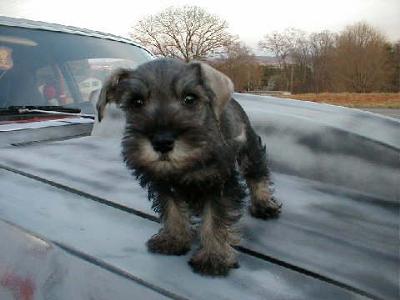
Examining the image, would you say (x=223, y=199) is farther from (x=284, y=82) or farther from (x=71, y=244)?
(x=284, y=82)

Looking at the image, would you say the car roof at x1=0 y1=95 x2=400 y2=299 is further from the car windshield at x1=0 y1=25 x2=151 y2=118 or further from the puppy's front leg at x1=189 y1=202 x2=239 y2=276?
the car windshield at x1=0 y1=25 x2=151 y2=118

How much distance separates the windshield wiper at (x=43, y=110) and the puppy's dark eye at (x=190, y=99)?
5.48 feet

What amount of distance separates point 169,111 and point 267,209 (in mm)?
511

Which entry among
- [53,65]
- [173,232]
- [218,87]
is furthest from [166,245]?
[53,65]

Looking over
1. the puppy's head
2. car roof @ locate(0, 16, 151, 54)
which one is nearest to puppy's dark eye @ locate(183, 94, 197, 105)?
the puppy's head

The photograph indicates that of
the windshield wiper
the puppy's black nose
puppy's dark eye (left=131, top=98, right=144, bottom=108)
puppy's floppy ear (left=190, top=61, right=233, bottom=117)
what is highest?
puppy's floppy ear (left=190, top=61, right=233, bottom=117)

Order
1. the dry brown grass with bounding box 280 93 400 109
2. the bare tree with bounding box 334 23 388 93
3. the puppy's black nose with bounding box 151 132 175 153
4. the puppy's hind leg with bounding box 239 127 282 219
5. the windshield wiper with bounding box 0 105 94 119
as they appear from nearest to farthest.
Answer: the puppy's black nose with bounding box 151 132 175 153 < the puppy's hind leg with bounding box 239 127 282 219 < the windshield wiper with bounding box 0 105 94 119 < the dry brown grass with bounding box 280 93 400 109 < the bare tree with bounding box 334 23 388 93

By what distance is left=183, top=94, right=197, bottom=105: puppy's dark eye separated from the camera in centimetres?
166

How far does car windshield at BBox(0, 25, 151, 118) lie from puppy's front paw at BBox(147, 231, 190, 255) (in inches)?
61.2

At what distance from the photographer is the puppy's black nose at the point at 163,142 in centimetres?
146

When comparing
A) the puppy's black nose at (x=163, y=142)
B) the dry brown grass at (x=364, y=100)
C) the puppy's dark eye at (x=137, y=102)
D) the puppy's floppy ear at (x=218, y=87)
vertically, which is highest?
the puppy's floppy ear at (x=218, y=87)

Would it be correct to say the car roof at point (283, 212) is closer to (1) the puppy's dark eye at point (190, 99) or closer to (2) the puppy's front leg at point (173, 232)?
(2) the puppy's front leg at point (173, 232)

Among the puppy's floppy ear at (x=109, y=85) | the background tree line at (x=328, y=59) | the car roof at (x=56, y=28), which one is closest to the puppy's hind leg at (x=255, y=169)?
the puppy's floppy ear at (x=109, y=85)

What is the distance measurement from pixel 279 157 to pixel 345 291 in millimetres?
1020
